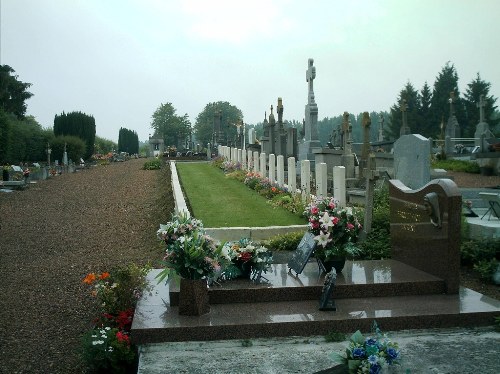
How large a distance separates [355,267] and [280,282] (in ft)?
4.97

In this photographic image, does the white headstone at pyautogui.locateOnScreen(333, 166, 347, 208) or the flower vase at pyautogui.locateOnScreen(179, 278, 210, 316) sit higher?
the white headstone at pyautogui.locateOnScreen(333, 166, 347, 208)

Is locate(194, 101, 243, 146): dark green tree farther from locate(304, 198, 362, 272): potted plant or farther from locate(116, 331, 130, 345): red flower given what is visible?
locate(116, 331, 130, 345): red flower

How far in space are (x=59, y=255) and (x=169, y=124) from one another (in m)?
70.2

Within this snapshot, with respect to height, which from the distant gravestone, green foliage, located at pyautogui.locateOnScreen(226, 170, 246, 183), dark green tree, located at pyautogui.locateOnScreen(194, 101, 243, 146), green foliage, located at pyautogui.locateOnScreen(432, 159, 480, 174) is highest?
dark green tree, located at pyautogui.locateOnScreen(194, 101, 243, 146)

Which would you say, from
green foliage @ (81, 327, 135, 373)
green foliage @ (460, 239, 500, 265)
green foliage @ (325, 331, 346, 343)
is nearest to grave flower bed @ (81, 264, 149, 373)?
green foliage @ (81, 327, 135, 373)

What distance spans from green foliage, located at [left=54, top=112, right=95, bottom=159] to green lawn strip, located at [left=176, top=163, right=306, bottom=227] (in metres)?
31.3

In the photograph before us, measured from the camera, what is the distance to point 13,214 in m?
15.6

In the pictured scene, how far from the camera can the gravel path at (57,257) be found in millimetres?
5980

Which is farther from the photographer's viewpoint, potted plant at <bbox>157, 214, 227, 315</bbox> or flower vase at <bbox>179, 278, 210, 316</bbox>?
flower vase at <bbox>179, 278, 210, 316</bbox>

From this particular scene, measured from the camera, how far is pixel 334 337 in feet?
18.2

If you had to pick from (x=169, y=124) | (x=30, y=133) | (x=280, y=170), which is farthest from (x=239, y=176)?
(x=169, y=124)

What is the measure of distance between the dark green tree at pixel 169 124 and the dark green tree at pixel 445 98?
30139 mm

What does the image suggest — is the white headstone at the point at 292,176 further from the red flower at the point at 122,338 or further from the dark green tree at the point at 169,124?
the dark green tree at the point at 169,124

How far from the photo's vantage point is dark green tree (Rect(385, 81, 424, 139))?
6081cm
